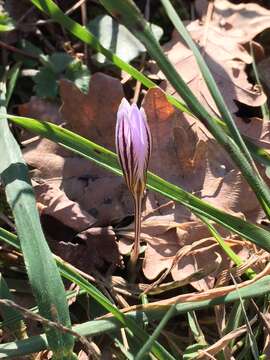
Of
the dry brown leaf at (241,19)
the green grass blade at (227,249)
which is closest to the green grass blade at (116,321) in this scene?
the green grass blade at (227,249)

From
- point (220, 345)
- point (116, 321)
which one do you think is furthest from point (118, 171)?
point (220, 345)

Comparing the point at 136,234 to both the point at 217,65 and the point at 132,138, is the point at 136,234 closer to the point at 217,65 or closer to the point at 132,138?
the point at 132,138

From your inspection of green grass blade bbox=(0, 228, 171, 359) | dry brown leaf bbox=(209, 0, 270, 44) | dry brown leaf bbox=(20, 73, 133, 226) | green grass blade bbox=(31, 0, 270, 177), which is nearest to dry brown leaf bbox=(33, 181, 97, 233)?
dry brown leaf bbox=(20, 73, 133, 226)

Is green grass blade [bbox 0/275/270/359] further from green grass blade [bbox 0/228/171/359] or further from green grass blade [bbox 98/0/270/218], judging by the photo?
green grass blade [bbox 98/0/270/218]

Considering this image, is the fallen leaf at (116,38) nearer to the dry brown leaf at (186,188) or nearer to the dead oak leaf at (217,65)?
the dead oak leaf at (217,65)

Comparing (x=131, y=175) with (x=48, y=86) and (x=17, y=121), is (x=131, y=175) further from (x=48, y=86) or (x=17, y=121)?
(x=48, y=86)

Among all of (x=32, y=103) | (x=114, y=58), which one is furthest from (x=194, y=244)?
(x=32, y=103)
